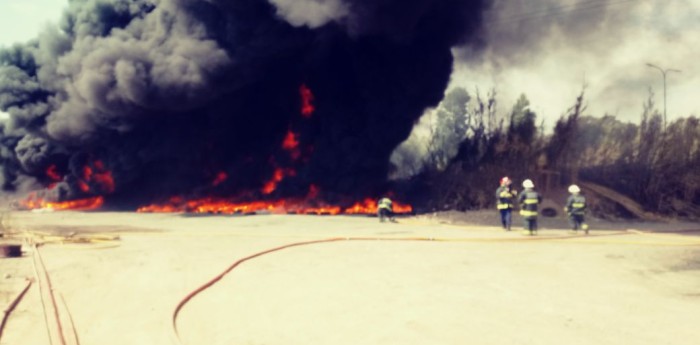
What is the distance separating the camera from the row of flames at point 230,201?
2752cm

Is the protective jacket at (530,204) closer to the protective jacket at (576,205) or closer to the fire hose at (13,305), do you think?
the protective jacket at (576,205)

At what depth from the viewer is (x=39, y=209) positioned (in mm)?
32156

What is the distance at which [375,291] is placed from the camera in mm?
8031

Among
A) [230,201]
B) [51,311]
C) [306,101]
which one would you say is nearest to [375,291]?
[51,311]

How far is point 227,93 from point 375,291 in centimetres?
2326

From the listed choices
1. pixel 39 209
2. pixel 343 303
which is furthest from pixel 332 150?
pixel 343 303

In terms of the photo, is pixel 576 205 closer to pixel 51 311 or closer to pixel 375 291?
pixel 375 291

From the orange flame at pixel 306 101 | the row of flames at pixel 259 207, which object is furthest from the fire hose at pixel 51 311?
the orange flame at pixel 306 101

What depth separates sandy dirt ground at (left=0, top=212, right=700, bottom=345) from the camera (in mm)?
5992

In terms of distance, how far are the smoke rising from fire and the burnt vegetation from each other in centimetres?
520

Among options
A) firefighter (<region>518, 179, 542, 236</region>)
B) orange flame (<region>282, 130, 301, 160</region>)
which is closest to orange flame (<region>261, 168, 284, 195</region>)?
orange flame (<region>282, 130, 301, 160</region>)

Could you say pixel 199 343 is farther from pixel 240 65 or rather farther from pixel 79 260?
pixel 240 65

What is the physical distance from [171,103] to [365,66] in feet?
31.9

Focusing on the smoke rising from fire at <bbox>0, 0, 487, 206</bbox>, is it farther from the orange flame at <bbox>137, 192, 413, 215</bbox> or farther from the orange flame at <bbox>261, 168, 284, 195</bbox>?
the orange flame at <bbox>137, 192, 413, 215</bbox>
